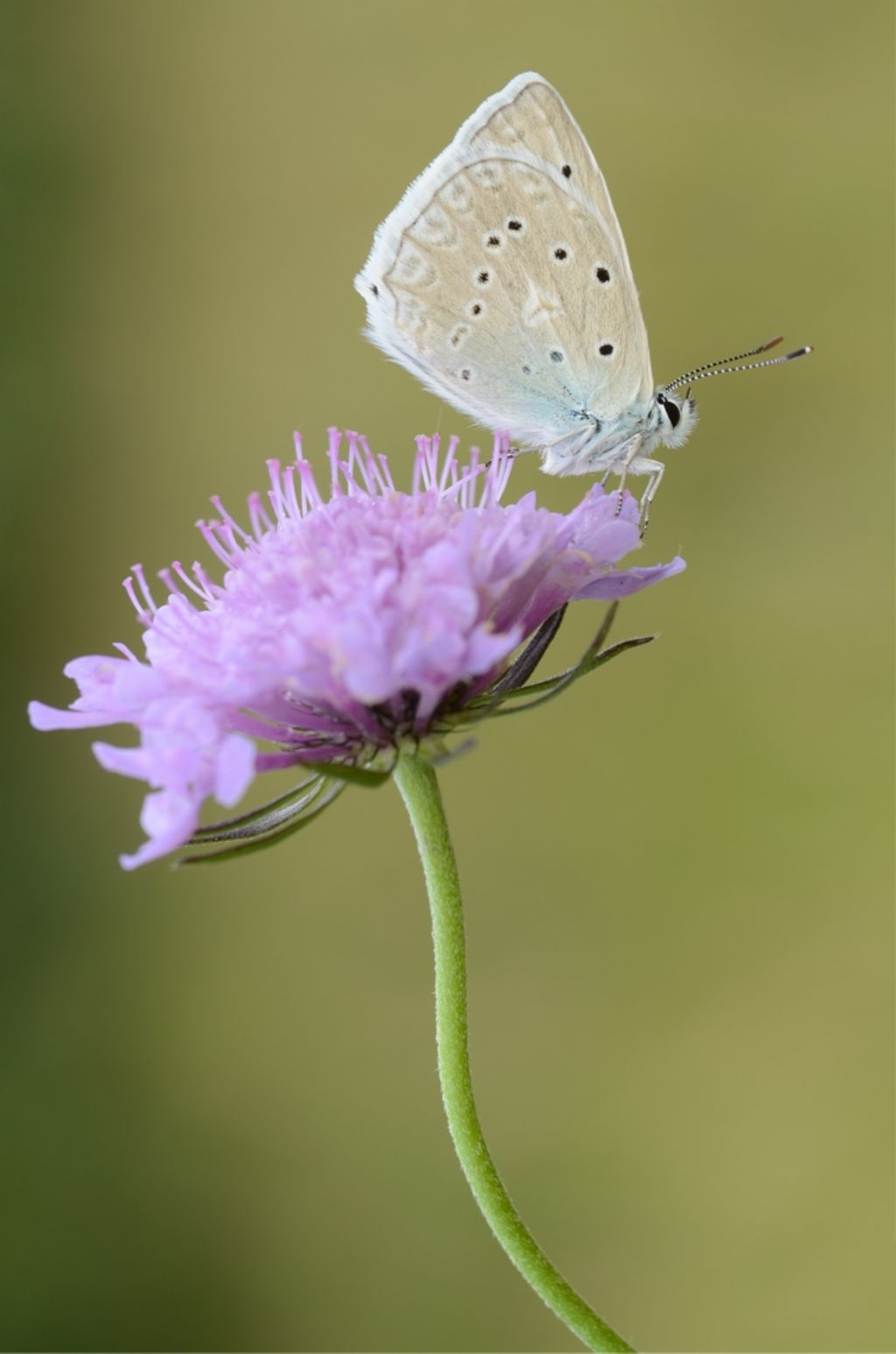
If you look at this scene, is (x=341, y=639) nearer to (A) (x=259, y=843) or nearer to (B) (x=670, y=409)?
(A) (x=259, y=843)

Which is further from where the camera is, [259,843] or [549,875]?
[549,875]

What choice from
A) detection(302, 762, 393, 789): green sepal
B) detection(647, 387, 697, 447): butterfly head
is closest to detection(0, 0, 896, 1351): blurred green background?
detection(647, 387, 697, 447): butterfly head

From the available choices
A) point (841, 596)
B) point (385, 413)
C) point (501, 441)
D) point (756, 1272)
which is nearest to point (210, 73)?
point (385, 413)

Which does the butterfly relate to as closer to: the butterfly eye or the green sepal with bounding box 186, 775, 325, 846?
the butterfly eye

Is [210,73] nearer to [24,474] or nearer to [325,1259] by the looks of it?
[24,474]

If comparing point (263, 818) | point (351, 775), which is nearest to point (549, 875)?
point (263, 818)

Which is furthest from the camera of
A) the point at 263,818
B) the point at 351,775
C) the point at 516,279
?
the point at 516,279

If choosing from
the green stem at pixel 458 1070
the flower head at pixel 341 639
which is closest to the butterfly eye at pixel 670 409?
the flower head at pixel 341 639
